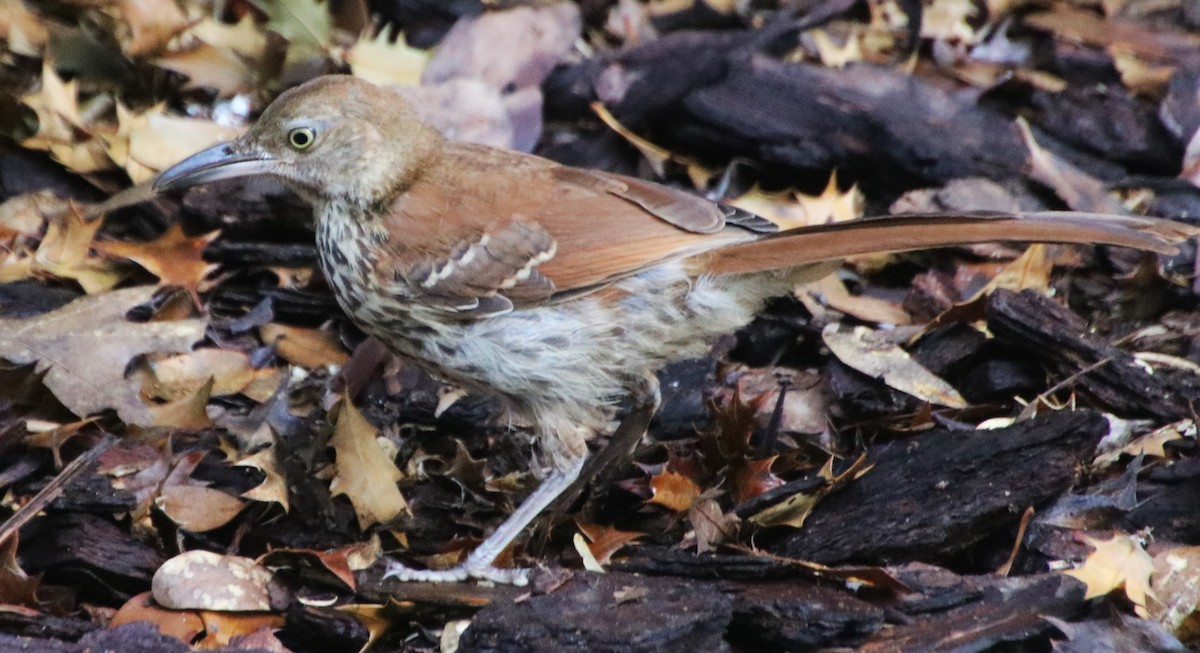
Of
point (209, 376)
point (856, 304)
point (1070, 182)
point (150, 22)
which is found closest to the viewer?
point (209, 376)

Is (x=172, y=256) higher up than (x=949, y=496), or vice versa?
(x=172, y=256)

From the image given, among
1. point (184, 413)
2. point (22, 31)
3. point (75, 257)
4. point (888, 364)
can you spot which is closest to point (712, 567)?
point (888, 364)

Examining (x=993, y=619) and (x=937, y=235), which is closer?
(x=993, y=619)

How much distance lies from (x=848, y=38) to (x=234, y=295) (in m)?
2.98

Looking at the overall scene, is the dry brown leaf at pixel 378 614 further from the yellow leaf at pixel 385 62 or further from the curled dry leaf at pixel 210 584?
the yellow leaf at pixel 385 62

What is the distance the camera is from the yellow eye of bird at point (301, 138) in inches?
155

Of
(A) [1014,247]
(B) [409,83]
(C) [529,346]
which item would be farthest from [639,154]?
(C) [529,346]

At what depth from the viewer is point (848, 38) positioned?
238 inches

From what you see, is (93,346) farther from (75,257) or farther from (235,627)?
(235,627)

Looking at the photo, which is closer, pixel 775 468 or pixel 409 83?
pixel 775 468

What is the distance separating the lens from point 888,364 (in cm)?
430

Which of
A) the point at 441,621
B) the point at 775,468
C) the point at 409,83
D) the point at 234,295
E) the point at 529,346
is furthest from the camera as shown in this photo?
the point at 409,83

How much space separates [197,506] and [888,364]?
2.13m

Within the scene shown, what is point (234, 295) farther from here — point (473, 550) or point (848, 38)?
point (848, 38)
